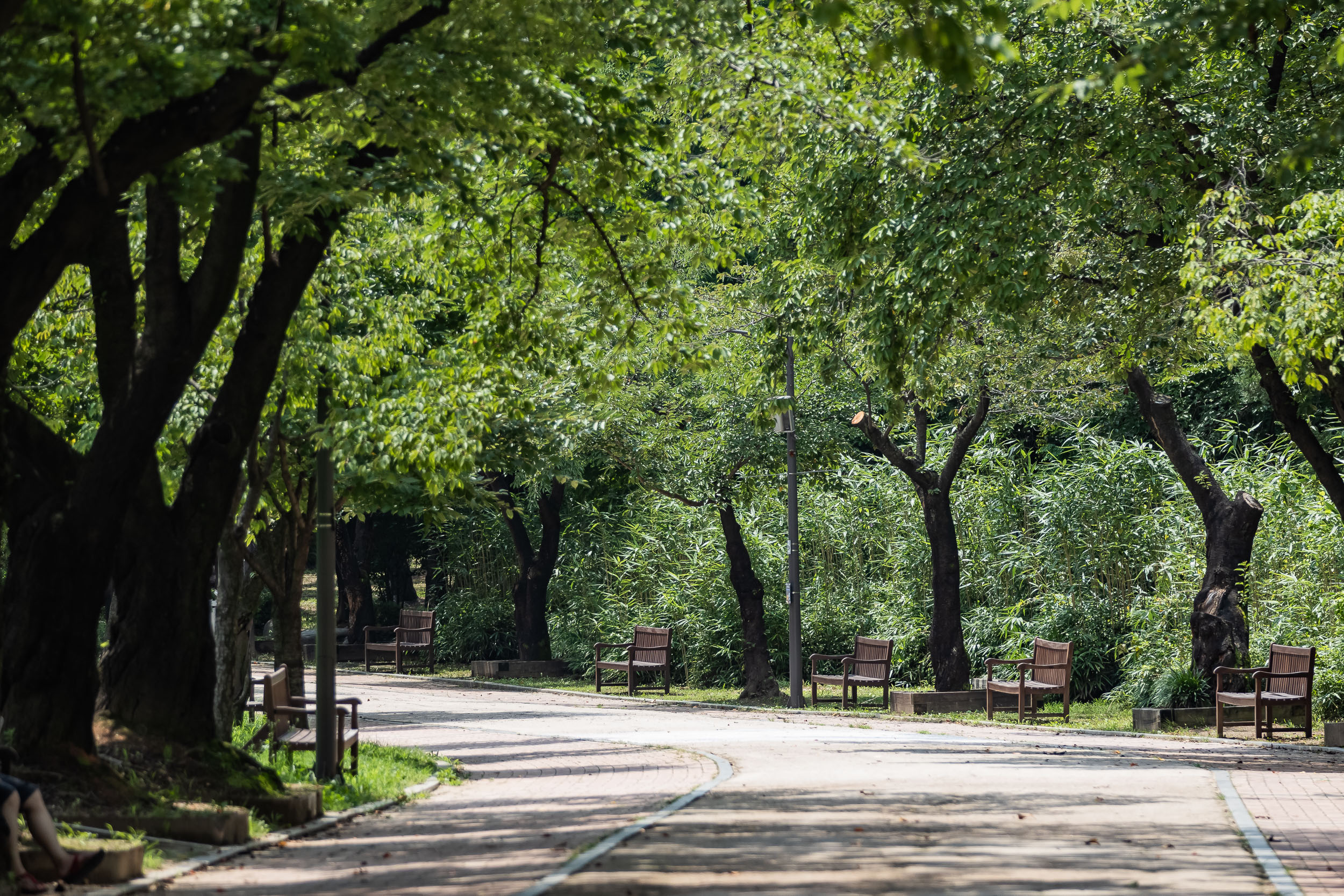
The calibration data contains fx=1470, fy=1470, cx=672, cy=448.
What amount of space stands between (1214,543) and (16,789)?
16.0m

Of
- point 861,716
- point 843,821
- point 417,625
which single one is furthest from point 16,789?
point 417,625

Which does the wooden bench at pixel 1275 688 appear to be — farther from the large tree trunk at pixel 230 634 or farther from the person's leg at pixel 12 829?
the person's leg at pixel 12 829

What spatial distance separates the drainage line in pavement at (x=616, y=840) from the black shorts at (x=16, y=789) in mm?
2472

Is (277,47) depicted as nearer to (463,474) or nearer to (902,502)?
(463,474)

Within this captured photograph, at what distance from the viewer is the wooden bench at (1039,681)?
20.0 metres

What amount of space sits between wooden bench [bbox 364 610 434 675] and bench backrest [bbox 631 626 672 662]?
7067mm

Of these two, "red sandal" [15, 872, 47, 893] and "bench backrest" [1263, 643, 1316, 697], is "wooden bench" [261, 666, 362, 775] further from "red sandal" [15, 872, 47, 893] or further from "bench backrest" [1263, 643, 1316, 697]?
"bench backrest" [1263, 643, 1316, 697]

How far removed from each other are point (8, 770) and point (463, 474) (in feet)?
19.7

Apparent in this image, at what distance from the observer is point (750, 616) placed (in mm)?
25312

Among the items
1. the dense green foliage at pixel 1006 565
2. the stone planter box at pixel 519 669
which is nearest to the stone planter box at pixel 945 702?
the dense green foliage at pixel 1006 565

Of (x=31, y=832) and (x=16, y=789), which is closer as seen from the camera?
(x=16, y=789)

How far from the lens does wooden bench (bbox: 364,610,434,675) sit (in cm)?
3228

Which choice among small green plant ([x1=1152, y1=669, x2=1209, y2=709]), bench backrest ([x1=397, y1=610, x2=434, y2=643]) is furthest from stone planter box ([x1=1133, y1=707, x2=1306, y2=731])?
bench backrest ([x1=397, y1=610, x2=434, y2=643])

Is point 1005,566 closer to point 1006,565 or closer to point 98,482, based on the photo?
point 1006,565
